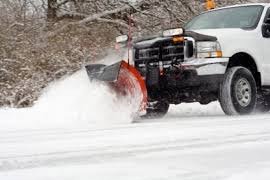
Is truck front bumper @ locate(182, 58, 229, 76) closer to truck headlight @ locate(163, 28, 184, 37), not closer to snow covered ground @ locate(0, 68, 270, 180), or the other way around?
truck headlight @ locate(163, 28, 184, 37)

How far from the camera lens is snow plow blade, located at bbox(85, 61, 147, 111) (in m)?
8.51

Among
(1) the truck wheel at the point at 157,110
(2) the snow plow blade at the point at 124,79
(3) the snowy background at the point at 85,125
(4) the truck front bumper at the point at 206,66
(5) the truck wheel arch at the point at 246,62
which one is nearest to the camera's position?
(3) the snowy background at the point at 85,125

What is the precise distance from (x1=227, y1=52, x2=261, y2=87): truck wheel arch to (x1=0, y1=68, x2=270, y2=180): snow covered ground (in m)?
1.51

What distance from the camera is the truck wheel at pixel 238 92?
871 centimetres

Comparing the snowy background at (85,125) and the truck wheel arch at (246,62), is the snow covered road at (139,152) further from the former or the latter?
the truck wheel arch at (246,62)

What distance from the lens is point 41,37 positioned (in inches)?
602

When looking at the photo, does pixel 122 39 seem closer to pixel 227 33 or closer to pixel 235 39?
pixel 227 33

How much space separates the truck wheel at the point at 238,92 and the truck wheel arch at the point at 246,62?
17cm

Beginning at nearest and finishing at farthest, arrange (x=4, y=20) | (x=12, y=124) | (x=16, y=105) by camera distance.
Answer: (x=12, y=124) → (x=16, y=105) → (x=4, y=20)

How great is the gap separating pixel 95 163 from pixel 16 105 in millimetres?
8672

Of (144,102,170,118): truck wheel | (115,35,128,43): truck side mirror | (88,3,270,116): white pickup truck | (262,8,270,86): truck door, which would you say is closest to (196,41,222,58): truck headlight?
(88,3,270,116): white pickup truck

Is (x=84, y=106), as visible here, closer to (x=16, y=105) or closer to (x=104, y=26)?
(x=16, y=105)

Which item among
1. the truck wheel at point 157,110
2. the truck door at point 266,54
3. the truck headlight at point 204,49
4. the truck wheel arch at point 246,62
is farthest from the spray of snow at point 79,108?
the truck door at point 266,54

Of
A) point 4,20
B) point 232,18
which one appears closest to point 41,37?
point 4,20
